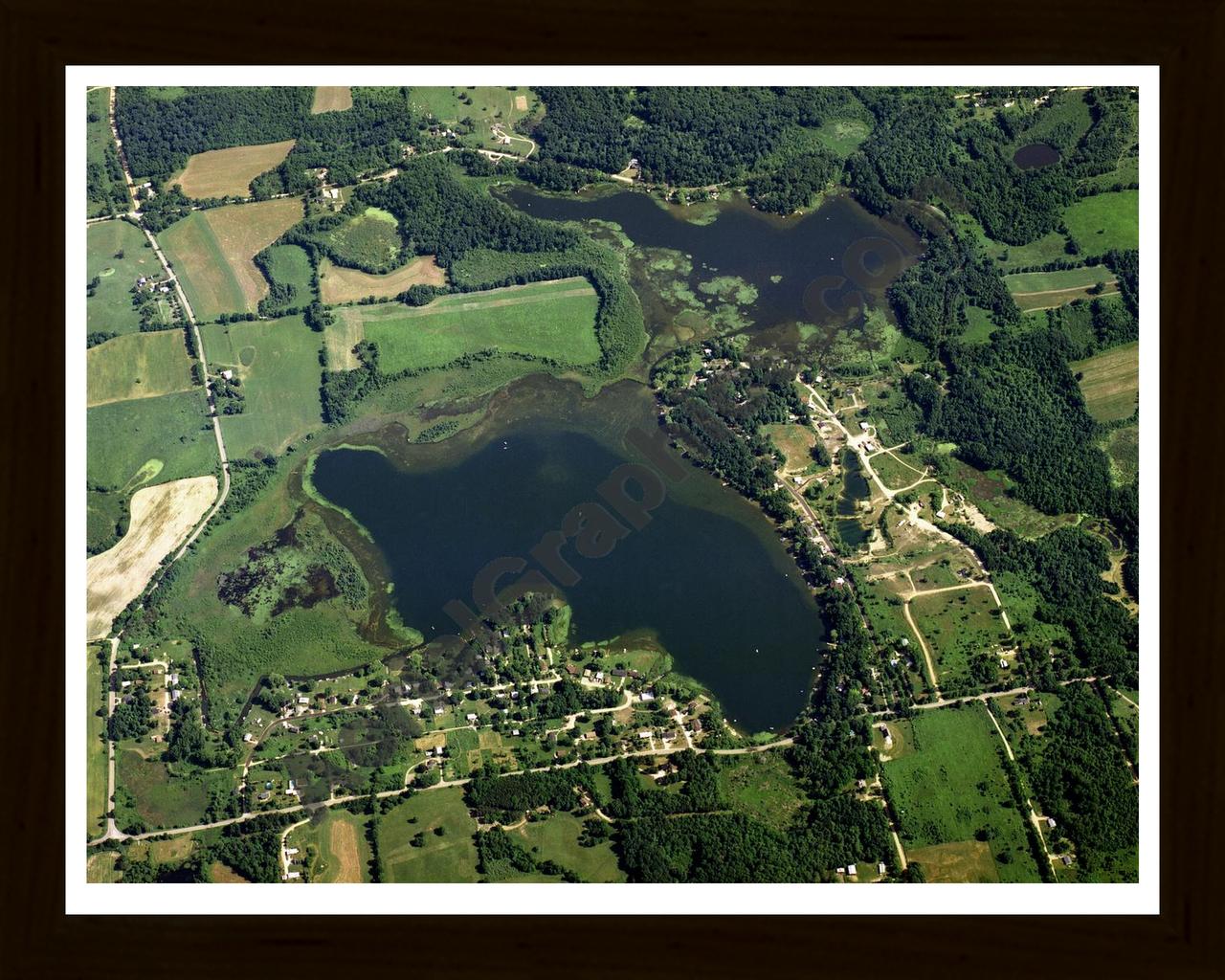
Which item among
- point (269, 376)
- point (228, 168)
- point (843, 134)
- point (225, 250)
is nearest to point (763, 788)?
point (269, 376)

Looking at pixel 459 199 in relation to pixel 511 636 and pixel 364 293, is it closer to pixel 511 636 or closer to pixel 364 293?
pixel 364 293

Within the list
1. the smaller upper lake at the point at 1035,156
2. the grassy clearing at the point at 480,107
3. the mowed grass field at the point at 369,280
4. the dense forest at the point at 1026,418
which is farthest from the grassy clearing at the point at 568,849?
the smaller upper lake at the point at 1035,156

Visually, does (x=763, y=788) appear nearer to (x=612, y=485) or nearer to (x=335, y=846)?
(x=612, y=485)

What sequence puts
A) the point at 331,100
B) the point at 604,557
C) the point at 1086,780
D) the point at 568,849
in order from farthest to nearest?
1. the point at 331,100
2. the point at 604,557
3. the point at 1086,780
4. the point at 568,849

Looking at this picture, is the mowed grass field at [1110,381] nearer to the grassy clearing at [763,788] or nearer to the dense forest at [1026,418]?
the dense forest at [1026,418]
